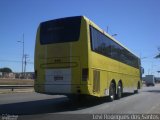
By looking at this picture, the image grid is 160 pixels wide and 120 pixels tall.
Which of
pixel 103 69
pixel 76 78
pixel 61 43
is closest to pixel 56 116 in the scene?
pixel 76 78

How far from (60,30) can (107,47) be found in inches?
150

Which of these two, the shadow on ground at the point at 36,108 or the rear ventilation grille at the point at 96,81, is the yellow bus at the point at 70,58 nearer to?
the rear ventilation grille at the point at 96,81

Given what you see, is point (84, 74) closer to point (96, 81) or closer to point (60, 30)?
point (96, 81)

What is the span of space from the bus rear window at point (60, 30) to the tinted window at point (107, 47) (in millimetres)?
827

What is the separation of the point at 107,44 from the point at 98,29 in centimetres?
195

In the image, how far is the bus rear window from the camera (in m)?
15.3

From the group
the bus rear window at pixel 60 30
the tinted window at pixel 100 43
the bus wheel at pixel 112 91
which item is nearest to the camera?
the bus rear window at pixel 60 30

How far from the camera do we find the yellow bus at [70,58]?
14875 millimetres

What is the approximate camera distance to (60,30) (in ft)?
51.6

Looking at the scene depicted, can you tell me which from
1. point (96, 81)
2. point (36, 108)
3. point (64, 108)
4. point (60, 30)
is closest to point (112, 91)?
point (96, 81)

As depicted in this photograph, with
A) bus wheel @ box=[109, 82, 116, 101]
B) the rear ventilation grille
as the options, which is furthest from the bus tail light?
bus wheel @ box=[109, 82, 116, 101]

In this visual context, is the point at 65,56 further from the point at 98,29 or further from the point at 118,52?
the point at 118,52

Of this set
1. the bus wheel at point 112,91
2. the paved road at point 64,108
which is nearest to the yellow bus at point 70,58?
the paved road at point 64,108

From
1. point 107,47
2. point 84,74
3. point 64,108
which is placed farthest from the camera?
point 107,47
